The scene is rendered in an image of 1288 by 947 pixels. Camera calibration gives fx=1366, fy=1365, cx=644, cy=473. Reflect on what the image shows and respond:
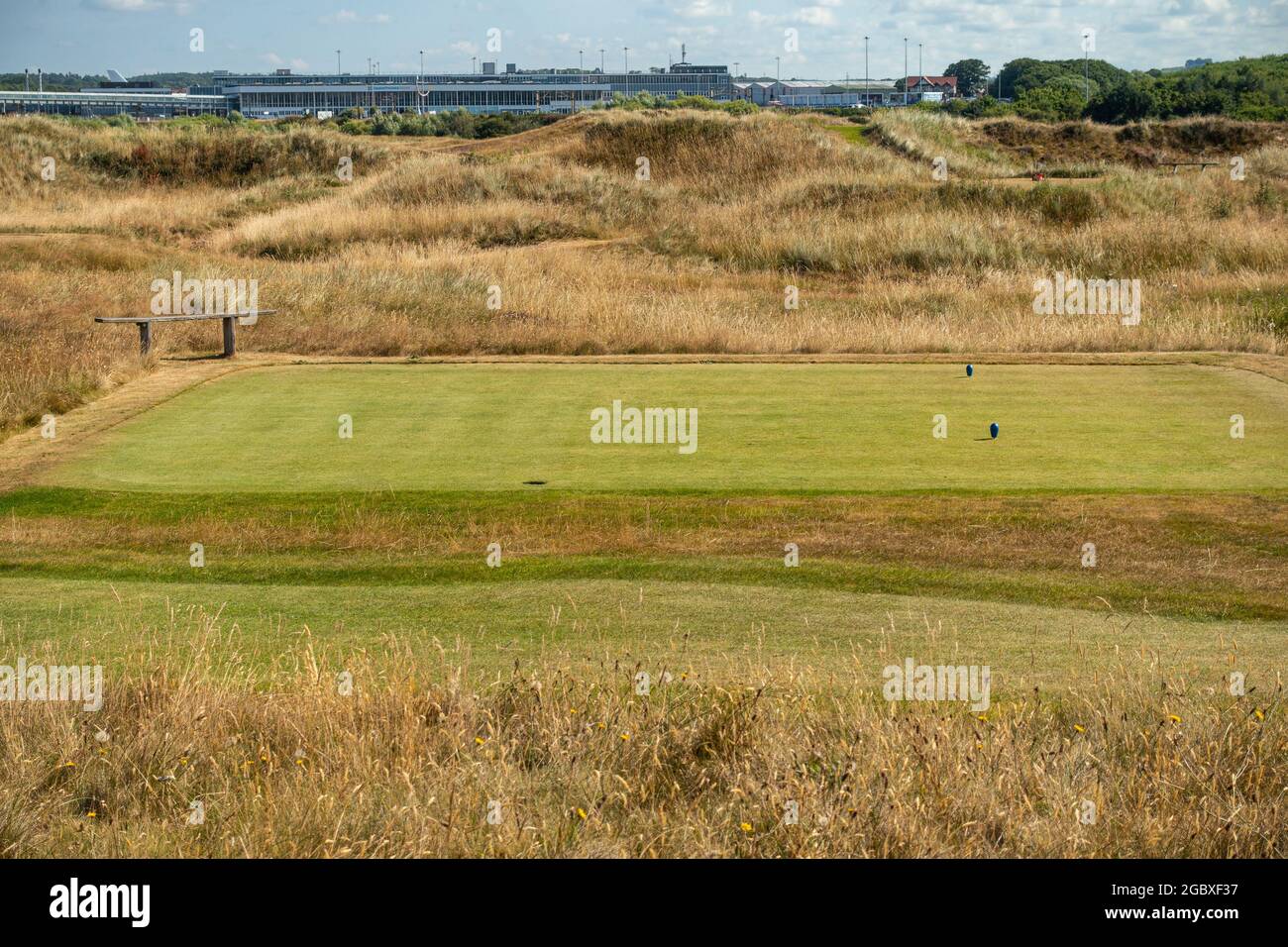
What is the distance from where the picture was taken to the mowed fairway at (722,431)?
10617mm

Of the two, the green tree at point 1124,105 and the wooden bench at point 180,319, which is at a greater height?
the green tree at point 1124,105

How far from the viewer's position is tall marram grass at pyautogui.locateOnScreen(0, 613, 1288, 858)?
5004 millimetres

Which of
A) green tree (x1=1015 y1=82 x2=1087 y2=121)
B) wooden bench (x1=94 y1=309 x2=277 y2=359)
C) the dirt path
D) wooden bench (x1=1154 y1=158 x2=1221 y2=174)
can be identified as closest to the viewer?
the dirt path

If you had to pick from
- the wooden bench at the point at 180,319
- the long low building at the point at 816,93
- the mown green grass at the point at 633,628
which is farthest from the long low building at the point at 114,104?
the mown green grass at the point at 633,628

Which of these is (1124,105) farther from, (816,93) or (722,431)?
(816,93)

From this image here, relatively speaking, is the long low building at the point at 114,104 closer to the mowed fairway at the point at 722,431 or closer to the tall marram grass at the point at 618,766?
the mowed fairway at the point at 722,431

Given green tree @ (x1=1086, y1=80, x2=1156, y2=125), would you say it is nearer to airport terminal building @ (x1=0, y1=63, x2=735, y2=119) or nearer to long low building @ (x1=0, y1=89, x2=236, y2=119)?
airport terminal building @ (x1=0, y1=63, x2=735, y2=119)

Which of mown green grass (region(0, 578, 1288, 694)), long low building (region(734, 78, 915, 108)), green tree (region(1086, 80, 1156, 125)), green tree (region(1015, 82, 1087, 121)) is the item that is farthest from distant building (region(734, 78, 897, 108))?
mown green grass (region(0, 578, 1288, 694))

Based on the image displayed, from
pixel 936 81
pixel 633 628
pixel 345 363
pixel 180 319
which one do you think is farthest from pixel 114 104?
pixel 633 628

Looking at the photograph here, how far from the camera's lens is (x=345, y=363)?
17.0 metres

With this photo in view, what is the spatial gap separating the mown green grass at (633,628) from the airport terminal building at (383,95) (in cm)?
13006

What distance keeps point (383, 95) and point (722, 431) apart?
15255 centimetres

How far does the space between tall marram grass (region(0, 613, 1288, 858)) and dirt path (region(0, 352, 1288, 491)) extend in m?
6.73
